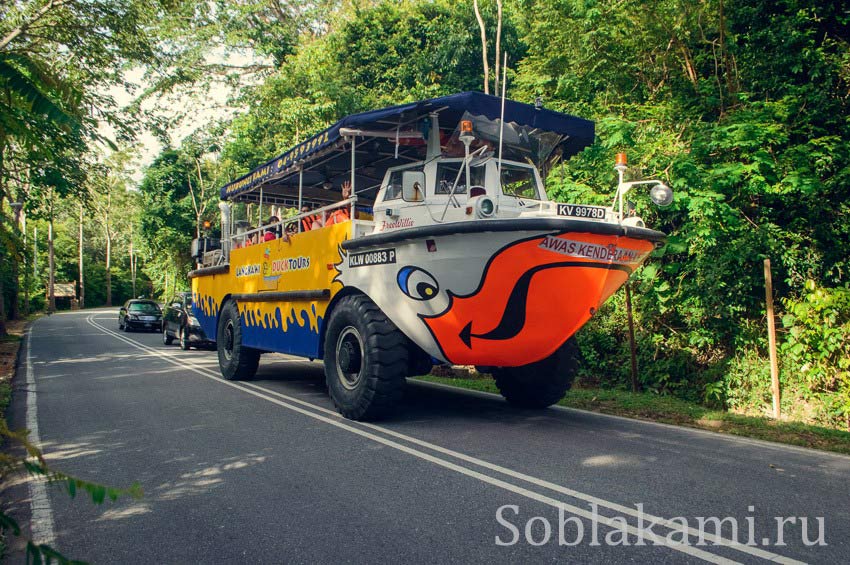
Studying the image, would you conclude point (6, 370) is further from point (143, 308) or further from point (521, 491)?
point (143, 308)

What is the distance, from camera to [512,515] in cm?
380

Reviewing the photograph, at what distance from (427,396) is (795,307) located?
5476mm

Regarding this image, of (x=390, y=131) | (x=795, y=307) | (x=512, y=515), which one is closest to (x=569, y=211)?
(x=390, y=131)

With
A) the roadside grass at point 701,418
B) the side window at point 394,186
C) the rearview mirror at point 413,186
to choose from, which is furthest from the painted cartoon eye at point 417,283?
the roadside grass at point 701,418

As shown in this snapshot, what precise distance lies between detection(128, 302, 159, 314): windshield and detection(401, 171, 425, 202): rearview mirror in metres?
23.7

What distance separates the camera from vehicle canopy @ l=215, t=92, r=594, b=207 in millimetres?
6449

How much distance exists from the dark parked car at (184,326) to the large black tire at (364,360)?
401 inches

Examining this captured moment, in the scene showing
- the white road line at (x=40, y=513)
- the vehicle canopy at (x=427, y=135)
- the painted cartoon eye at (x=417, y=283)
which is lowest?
the white road line at (x=40, y=513)

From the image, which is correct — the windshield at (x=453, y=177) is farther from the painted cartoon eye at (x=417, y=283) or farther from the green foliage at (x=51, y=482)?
the green foliage at (x=51, y=482)

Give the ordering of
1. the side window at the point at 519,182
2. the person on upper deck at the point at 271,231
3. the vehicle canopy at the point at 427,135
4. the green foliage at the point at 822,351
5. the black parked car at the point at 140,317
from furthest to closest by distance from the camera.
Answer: the black parked car at the point at 140,317
the person on upper deck at the point at 271,231
the green foliage at the point at 822,351
the side window at the point at 519,182
the vehicle canopy at the point at 427,135

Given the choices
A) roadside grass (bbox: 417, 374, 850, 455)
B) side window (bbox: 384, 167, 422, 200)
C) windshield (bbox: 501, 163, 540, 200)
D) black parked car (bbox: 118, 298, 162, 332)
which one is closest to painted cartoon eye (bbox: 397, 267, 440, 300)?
side window (bbox: 384, 167, 422, 200)

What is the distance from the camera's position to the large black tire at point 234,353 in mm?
10055

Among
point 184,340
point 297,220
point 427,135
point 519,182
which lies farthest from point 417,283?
point 184,340

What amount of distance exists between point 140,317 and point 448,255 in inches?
947
